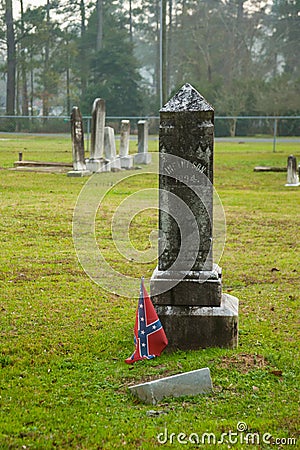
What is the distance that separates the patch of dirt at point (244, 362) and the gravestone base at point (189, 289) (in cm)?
46

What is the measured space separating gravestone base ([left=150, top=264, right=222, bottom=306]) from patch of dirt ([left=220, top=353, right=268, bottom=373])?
1.51 feet

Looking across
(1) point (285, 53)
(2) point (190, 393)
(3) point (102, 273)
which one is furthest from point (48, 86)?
(2) point (190, 393)

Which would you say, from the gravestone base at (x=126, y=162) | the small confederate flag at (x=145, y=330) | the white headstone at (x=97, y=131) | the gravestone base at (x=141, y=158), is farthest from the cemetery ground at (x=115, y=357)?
the gravestone base at (x=141, y=158)

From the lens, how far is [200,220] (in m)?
5.46

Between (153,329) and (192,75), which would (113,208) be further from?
(192,75)

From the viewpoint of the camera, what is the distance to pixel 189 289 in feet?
17.9

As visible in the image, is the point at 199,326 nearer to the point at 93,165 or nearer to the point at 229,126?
the point at 93,165

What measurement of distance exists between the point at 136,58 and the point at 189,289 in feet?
178

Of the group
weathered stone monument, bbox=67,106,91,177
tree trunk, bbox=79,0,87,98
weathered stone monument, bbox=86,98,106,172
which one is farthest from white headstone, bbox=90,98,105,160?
tree trunk, bbox=79,0,87,98

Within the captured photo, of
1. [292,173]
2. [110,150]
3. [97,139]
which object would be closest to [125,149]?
[110,150]

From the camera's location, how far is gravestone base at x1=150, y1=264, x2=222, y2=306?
17.9ft

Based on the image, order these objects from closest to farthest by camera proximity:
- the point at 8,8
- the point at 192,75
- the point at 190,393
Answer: the point at 190,393
the point at 8,8
the point at 192,75

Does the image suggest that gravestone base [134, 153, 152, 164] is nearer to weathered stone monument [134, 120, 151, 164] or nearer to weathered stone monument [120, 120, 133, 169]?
weathered stone monument [134, 120, 151, 164]

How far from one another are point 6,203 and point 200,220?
10.0 meters
